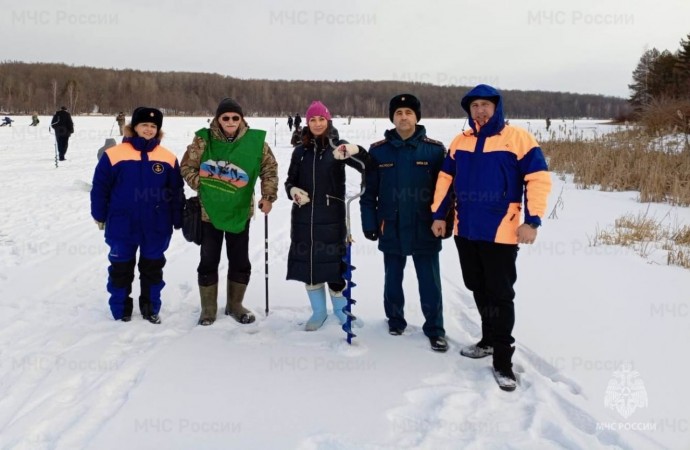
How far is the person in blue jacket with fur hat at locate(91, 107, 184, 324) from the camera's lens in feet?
13.0

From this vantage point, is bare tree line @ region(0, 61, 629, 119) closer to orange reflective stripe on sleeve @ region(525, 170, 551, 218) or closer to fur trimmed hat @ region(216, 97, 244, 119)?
fur trimmed hat @ region(216, 97, 244, 119)

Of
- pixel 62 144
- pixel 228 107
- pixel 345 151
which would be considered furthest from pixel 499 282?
pixel 62 144

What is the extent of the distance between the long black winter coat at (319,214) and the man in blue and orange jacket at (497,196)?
2.91 feet

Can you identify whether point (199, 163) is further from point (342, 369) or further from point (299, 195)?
point (342, 369)

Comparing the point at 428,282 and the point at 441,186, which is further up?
the point at 441,186

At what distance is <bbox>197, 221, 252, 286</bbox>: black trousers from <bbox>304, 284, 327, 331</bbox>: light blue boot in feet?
2.10

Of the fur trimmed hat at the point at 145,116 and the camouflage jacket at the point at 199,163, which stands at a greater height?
the fur trimmed hat at the point at 145,116

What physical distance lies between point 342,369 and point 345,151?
154 cm

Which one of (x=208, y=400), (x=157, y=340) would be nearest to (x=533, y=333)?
(x=208, y=400)

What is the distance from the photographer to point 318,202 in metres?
3.80

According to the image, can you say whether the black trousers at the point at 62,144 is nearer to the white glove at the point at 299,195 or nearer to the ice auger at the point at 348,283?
the white glove at the point at 299,195

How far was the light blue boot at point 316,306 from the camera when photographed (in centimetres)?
400

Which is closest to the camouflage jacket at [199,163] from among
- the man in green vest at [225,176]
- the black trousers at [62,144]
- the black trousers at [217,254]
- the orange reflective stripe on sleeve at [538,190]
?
the man in green vest at [225,176]

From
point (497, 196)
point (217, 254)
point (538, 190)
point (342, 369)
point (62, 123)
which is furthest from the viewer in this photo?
point (62, 123)
